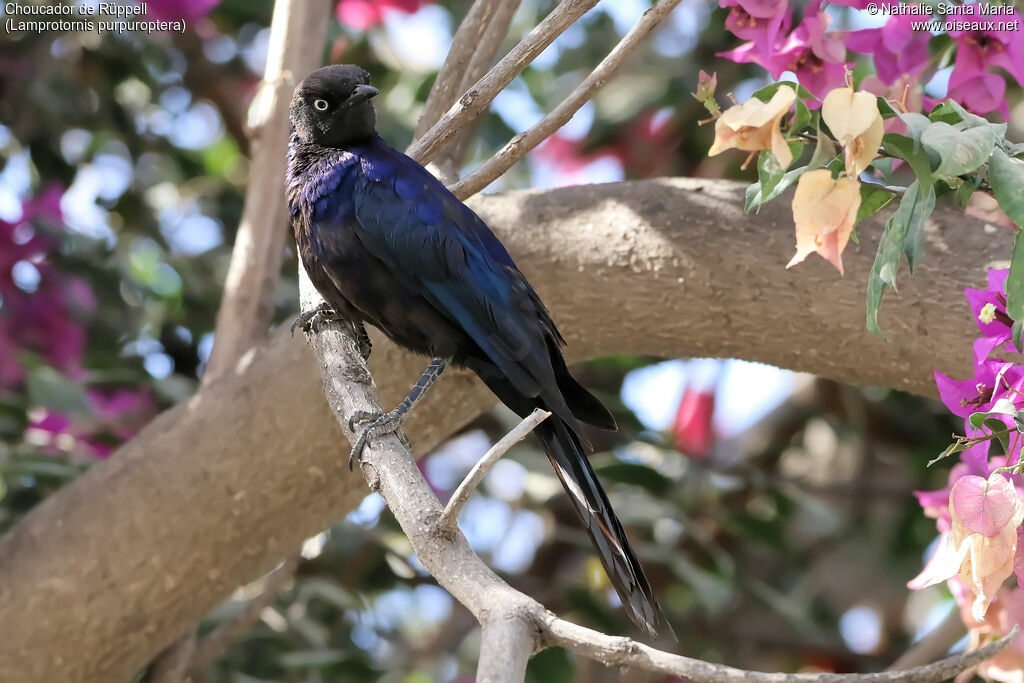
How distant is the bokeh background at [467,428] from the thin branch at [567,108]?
39.5 inches

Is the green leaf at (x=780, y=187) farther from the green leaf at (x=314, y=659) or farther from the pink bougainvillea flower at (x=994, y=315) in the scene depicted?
the green leaf at (x=314, y=659)

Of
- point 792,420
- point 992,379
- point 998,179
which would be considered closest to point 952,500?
point 992,379

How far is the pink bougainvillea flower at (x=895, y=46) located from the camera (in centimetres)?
199

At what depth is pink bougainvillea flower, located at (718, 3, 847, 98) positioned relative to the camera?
191 cm

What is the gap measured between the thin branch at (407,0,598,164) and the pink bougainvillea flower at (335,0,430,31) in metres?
1.55

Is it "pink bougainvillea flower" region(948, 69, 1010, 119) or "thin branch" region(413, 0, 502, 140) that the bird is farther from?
"pink bougainvillea flower" region(948, 69, 1010, 119)

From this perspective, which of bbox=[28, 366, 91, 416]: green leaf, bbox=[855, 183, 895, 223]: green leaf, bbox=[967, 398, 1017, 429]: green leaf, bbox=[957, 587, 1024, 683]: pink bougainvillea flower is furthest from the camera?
bbox=[28, 366, 91, 416]: green leaf

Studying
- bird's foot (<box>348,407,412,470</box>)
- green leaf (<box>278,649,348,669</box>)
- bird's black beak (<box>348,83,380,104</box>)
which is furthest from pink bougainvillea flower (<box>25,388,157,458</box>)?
bird's foot (<box>348,407,412,470</box>)

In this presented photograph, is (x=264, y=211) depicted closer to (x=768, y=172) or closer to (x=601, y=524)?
(x=601, y=524)

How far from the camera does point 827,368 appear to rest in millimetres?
2242

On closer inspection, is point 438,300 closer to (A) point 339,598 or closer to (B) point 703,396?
(A) point 339,598

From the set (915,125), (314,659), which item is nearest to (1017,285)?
(915,125)

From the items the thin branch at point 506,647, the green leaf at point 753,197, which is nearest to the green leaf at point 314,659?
the thin branch at point 506,647

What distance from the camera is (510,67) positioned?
1.86 metres
